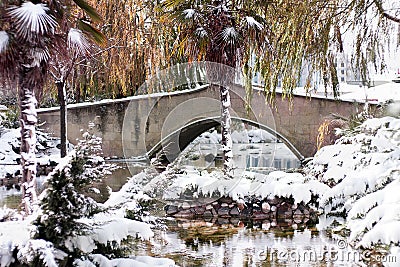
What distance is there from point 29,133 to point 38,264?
2.29 meters

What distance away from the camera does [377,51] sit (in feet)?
12.2

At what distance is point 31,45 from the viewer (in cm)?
476

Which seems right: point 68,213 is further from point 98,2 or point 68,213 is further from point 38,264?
point 98,2

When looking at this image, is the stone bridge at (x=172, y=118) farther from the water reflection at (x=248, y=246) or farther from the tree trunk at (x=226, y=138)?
the water reflection at (x=248, y=246)

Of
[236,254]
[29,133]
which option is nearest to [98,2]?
[29,133]

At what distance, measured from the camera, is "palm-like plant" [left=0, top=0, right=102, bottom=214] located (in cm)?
462

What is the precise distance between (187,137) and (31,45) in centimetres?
1026

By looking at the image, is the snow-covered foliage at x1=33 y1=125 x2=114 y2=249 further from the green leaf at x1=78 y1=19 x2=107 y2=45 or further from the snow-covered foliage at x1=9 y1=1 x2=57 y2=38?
the green leaf at x1=78 y1=19 x2=107 y2=45

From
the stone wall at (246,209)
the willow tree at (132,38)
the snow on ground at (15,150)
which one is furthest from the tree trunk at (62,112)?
the stone wall at (246,209)

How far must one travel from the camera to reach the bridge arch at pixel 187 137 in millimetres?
11906

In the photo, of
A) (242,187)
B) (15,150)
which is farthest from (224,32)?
(15,150)

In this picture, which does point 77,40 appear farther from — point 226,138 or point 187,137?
point 187,137

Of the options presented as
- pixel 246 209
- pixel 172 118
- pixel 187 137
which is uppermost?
pixel 172 118

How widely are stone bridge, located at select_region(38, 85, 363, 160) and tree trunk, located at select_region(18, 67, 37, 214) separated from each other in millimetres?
6385
